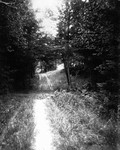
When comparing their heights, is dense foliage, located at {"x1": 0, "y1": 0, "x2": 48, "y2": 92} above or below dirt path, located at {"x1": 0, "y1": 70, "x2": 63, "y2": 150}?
above

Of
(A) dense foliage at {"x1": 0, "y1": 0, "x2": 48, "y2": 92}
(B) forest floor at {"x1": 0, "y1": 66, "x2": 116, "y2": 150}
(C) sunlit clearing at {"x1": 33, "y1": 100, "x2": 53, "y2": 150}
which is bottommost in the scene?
(C) sunlit clearing at {"x1": 33, "y1": 100, "x2": 53, "y2": 150}

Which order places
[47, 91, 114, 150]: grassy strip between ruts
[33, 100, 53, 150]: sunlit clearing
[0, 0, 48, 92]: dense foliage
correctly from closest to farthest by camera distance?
[47, 91, 114, 150]: grassy strip between ruts < [33, 100, 53, 150]: sunlit clearing < [0, 0, 48, 92]: dense foliage

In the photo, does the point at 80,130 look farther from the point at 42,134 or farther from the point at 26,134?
the point at 26,134

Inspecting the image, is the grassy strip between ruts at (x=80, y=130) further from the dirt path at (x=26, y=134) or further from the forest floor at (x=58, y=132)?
the dirt path at (x=26, y=134)

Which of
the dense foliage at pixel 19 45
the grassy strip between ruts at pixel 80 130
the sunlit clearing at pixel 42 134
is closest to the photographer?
the grassy strip between ruts at pixel 80 130

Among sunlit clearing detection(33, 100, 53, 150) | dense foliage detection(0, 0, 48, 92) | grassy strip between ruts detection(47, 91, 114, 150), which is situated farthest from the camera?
dense foliage detection(0, 0, 48, 92)

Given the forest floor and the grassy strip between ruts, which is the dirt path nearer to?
the forest floor

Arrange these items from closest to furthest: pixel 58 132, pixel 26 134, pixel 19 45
Result: pixel 26 134 < pixel 58 132 < pixel 19 45

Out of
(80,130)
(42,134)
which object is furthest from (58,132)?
(80,130)

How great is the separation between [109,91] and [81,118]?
5.95 ft

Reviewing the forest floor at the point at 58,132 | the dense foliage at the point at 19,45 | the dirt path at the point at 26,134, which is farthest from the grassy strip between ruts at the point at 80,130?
the dense foliage at the point at 19,45

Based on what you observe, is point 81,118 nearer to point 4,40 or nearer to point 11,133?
point 11,133

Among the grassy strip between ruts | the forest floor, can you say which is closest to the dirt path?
the forest floor

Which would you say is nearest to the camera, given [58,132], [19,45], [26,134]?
[26,134]
